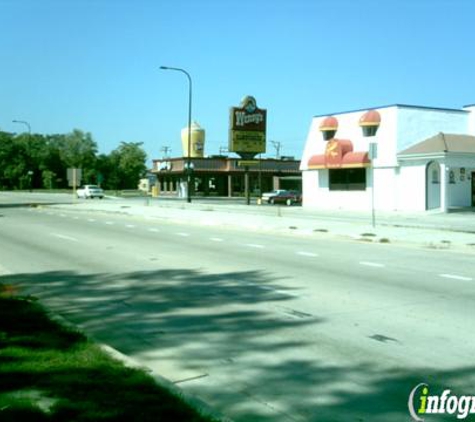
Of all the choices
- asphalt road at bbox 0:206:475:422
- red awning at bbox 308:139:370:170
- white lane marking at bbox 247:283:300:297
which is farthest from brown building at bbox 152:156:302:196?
white lane marking at bbox 247:283:300:297

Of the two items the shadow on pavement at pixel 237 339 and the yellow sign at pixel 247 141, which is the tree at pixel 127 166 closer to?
the yellow sign at pixel 247 141

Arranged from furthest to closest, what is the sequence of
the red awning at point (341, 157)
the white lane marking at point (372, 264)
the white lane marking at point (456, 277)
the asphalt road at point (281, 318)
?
the red awning at point (341, 157) → the white lane marking at point (372, 264) → the white lane marking at point (456, 277) → the asphalt road at point (281, 318)

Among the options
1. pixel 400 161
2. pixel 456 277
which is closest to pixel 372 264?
pixel 456 277

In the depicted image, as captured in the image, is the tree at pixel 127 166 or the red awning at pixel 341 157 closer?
the red awning at pixel 341 157

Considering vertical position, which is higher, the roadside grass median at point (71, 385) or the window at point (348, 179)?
the window at point (348, 179)

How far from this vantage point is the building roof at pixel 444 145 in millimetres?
36875

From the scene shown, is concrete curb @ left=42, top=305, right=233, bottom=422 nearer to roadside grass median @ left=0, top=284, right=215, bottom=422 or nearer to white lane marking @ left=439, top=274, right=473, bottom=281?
roadside grass median @ left=0, top=284, right=215, bottom=422

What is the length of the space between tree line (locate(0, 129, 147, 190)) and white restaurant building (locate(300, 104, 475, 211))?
281ft

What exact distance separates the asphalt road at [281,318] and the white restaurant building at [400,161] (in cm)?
2185

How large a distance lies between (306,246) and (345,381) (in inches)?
461

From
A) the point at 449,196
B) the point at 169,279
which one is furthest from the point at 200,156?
the point at 169,279

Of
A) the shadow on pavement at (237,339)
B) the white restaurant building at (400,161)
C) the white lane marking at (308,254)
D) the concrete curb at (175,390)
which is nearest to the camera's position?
the concrete curb at (175,390)

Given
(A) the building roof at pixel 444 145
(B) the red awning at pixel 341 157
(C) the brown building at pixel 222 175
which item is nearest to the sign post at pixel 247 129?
(B) the red awning at pixel 341 157

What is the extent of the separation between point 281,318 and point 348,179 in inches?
1428
